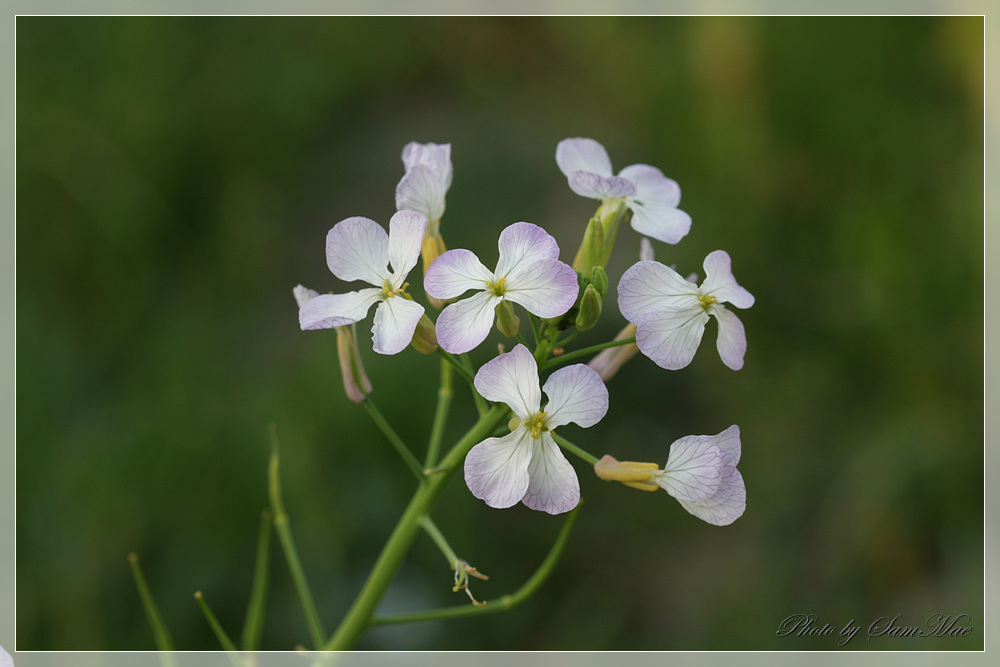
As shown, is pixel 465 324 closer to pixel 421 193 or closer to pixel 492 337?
pixel 421 193

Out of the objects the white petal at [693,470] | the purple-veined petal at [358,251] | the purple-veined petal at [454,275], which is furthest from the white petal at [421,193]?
the white petal at [693,470]

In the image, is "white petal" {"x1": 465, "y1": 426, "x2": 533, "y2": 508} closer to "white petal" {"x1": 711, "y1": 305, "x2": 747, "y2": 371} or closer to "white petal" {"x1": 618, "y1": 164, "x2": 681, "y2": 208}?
"white petal" {"x1": 711, "y1": 305, "x2": 747, "y2": 371}

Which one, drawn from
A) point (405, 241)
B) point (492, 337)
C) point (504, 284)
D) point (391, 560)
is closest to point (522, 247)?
point (504, 284)

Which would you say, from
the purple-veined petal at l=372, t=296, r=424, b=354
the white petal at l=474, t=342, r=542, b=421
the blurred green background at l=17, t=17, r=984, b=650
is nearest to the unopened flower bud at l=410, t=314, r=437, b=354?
the purple-veined petal at l=372, t=296, r=424, b=354

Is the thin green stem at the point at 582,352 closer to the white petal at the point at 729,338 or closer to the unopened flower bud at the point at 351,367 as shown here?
the white petal at the point at 729,338

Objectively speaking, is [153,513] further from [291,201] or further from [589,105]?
[589,105]
